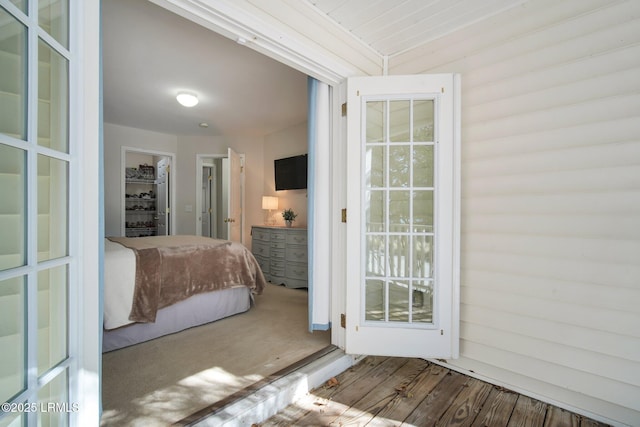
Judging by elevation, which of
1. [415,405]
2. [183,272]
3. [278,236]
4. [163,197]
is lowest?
[415,405]

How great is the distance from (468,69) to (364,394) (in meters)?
2.33

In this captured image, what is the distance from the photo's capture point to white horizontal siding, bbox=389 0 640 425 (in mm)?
1482

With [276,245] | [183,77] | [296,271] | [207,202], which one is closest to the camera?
[183,77]

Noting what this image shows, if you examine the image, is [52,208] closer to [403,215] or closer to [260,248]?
[403,215]

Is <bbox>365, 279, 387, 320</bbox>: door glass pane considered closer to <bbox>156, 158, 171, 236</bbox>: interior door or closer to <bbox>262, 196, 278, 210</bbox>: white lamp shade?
<bbox>262, 196, 278, 210</bbox>: white lamp shade

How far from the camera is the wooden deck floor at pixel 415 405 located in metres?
1.57

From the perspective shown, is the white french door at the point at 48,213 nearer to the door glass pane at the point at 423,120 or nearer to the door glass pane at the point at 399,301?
the door glass pane at the point at 399,301

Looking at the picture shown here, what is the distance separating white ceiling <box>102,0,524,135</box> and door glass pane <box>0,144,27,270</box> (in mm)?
1751

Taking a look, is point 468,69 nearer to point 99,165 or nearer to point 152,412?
point 99,165

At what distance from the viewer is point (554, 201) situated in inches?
66.1

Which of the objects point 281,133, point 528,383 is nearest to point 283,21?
point 528,383

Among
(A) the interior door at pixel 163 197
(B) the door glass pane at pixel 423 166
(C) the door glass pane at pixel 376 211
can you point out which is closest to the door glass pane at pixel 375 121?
(B) the door glass pane at pixel 423 166

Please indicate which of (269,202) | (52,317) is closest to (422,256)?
(52,317)

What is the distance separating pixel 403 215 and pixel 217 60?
2.34m
